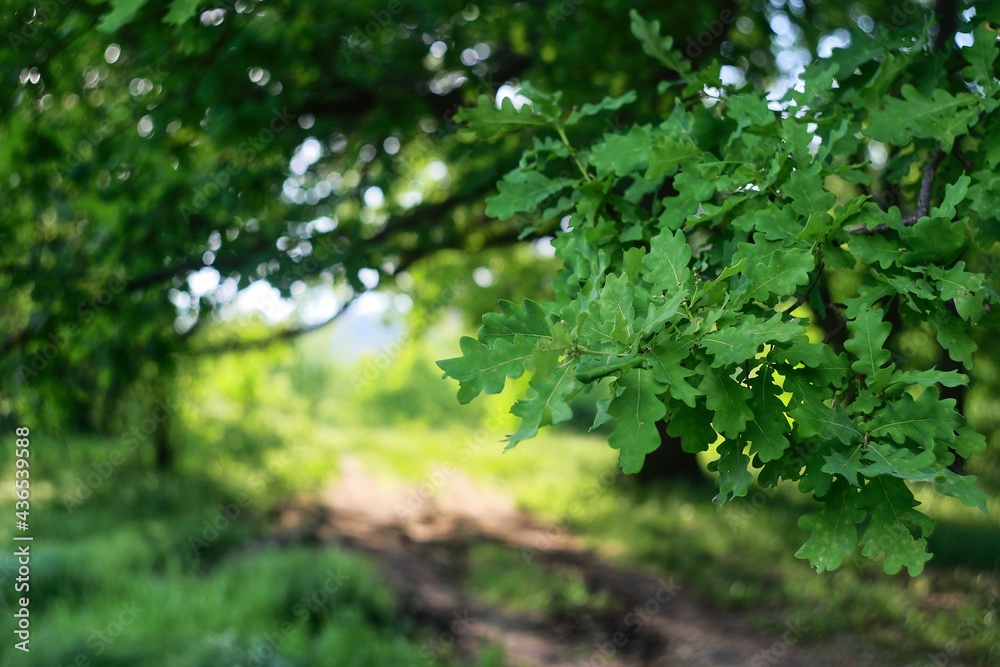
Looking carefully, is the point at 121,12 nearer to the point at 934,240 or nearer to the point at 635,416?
the point at 635,416

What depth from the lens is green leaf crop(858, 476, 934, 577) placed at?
4.76 feet

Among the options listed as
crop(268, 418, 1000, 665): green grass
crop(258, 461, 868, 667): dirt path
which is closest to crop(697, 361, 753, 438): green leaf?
crop(268, 418, 1000, 665): green grass

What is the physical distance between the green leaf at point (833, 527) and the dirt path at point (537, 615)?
3947 millimetres

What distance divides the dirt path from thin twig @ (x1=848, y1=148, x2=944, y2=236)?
373cm

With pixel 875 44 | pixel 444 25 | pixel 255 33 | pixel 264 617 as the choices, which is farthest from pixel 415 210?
pixel 875 44

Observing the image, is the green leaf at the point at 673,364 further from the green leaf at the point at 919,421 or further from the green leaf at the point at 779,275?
the green leaf at the point at 919,421

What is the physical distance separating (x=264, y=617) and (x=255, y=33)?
3825 millimetres

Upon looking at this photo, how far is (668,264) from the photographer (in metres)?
1.51

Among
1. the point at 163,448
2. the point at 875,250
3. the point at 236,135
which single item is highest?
the point at 875,250

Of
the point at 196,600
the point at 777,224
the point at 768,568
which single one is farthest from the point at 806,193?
the point at 768,568

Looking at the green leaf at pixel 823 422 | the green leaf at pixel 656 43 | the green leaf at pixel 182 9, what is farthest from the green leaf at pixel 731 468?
the green leaf at pixel 182 9

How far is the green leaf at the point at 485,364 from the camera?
4.53ft

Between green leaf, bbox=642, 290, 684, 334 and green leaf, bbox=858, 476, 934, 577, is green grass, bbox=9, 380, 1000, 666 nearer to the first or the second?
green leaf, bbox=858, 476, 934, 577

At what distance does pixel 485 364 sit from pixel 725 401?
17.0 inches
